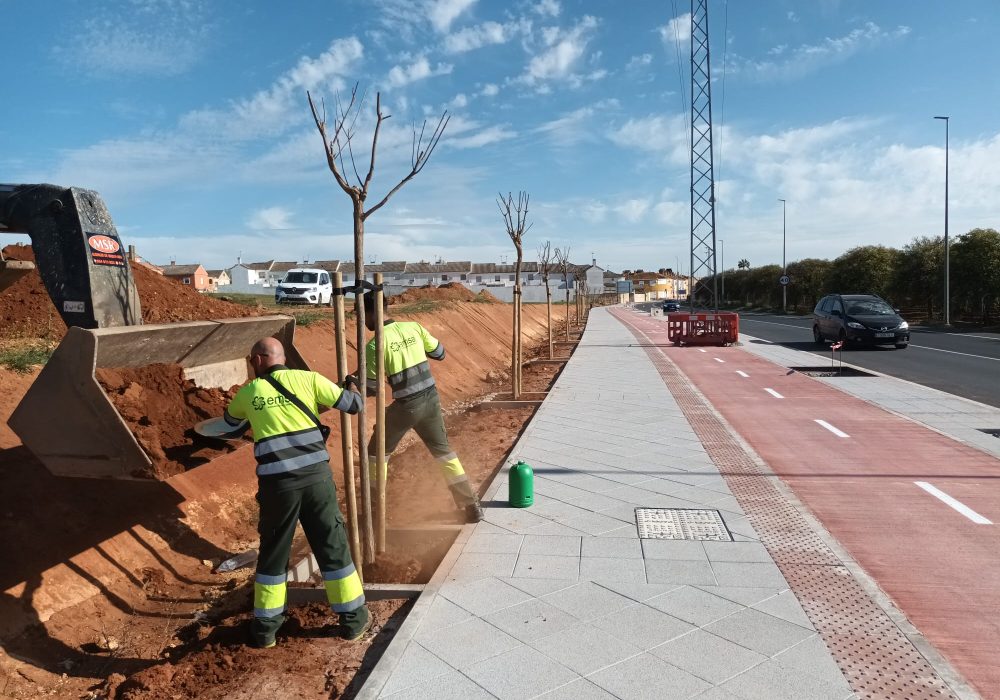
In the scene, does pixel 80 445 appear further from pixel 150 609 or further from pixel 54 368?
pixel 150 609

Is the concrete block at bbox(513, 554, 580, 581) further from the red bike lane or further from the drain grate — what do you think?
the drain grate

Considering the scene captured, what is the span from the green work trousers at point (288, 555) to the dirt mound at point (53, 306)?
7079 mm

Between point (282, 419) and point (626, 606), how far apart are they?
2.27 m

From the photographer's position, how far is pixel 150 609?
5.09 metres

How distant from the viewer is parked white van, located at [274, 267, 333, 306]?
2681 centimetres

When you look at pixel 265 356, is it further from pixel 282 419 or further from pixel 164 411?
pixel 164 411

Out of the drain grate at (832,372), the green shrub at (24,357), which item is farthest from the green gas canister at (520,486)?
the drain grate at (832,372)

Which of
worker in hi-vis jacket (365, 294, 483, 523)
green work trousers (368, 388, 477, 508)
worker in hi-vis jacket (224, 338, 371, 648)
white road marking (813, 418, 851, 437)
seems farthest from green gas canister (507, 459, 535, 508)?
white road marking (813, 418, 851, 437)

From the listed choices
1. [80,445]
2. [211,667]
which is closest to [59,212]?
[80,445]

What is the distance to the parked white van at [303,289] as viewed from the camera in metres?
26.8

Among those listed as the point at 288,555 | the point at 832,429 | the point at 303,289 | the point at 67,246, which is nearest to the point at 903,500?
the point at 832,429

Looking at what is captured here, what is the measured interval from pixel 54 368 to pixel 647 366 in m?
14.3

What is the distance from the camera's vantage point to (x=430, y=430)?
5.55 m

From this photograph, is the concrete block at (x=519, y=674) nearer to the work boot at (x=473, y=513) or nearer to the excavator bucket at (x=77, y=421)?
the work boot at (x=473, y=513)
